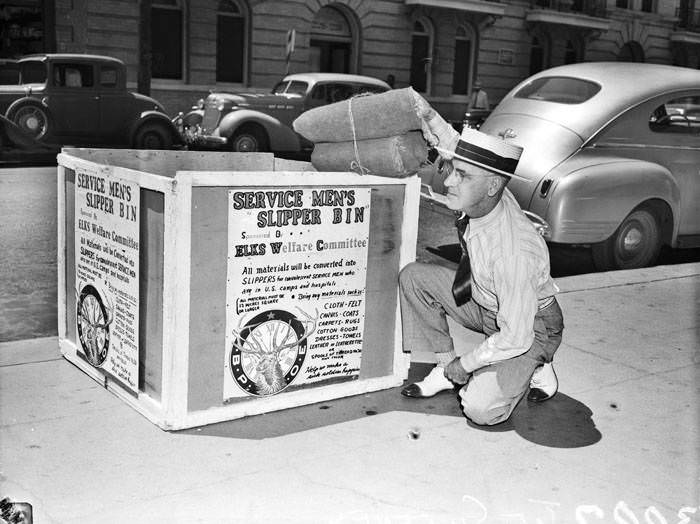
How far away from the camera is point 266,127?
16812 millimetres

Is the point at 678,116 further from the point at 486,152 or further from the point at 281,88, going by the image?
the point at 281,88

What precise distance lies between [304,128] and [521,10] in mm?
30111

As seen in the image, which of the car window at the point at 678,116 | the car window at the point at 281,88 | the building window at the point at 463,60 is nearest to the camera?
the car window at the point at 678,116

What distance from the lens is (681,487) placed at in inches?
129

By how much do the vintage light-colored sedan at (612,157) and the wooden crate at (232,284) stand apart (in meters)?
3.63

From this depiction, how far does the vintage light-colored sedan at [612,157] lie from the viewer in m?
7.34

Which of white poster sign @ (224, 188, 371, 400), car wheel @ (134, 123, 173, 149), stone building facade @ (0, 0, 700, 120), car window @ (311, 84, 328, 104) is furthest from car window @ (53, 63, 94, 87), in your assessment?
white poster sign @ (224, 188, 371, 400)

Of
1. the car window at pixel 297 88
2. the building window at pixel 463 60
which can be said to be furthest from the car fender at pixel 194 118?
the building window at pixel 463 60

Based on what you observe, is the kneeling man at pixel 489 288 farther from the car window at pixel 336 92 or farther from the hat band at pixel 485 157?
the car window at pixel 336 92

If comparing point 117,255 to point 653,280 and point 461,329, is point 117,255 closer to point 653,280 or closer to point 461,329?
point 461,329

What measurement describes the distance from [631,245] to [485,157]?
484 centimetres

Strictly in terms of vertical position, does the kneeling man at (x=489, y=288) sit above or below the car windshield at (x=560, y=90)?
below

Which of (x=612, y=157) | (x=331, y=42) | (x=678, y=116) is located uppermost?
(x=331, y=42)

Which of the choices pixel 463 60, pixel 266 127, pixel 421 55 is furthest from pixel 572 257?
pixel 463 60
